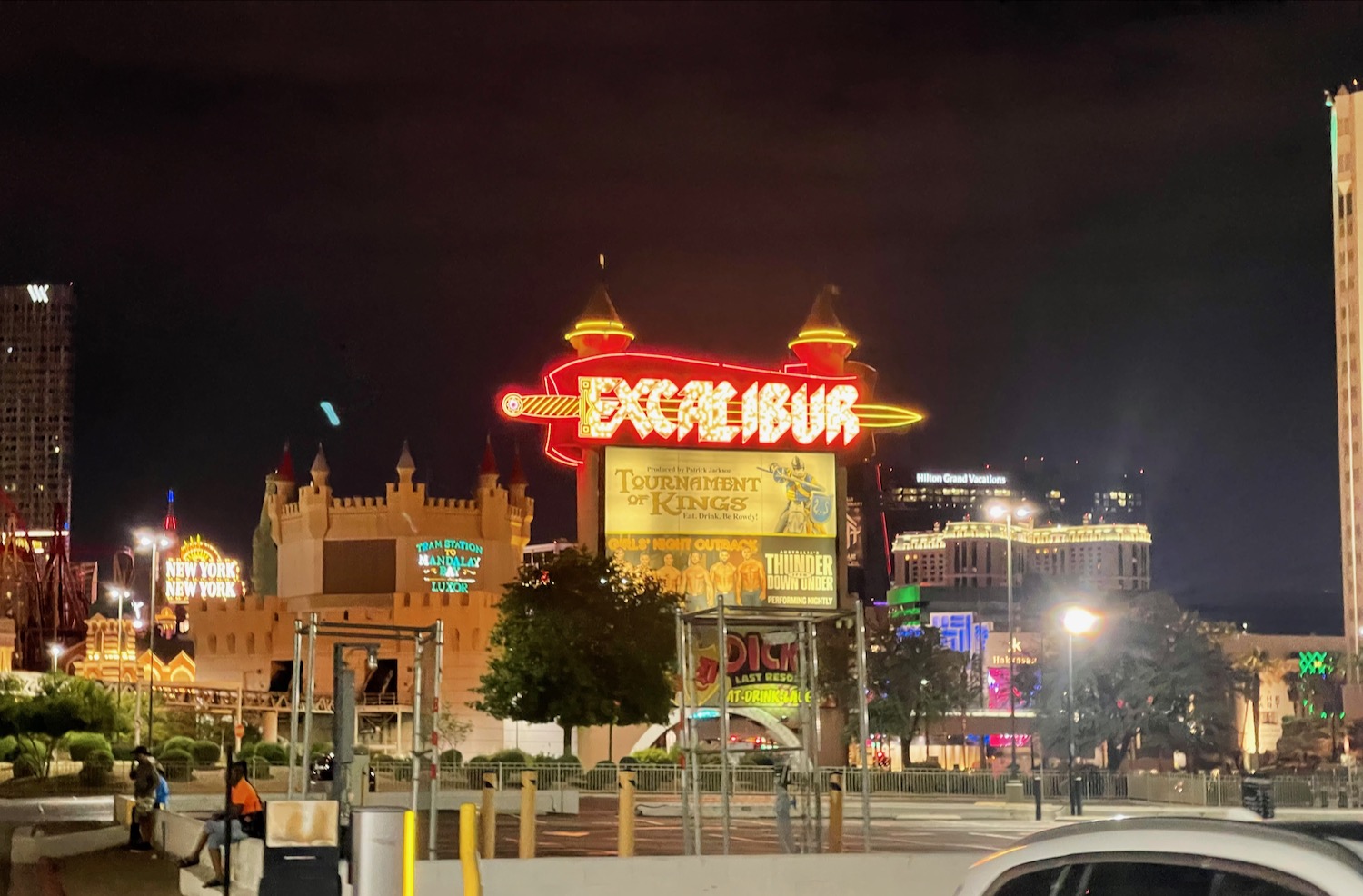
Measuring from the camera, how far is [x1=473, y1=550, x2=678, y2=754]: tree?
64188mm

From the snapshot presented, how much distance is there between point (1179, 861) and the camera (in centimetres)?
566

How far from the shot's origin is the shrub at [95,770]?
54656 millimetres

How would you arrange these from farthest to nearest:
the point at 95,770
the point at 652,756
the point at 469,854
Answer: the point at 652,756 < the point at 95,770 < the point at 469,854

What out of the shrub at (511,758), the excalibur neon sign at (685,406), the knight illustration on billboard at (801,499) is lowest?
the shrub at (511,758)

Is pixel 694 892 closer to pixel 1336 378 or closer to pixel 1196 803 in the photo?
pixel 1196 803

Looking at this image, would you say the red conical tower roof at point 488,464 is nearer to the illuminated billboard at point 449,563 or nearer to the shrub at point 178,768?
the illuminated billboard at point 449,563

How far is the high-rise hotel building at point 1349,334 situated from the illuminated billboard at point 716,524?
87.2 meters

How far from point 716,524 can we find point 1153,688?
789 inches

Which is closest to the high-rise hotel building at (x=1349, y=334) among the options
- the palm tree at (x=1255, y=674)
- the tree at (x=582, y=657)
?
the palm tree at (x=1255, y=674)

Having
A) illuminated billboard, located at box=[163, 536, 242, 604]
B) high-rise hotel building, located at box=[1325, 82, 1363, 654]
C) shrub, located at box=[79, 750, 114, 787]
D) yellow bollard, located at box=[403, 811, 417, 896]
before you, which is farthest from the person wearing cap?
high-rise hotel building, located at box=[1325, 82, 1363, 654]

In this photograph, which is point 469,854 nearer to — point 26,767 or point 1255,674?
point 26,767

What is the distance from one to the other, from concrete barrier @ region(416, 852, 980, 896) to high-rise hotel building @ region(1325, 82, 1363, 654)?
135 m

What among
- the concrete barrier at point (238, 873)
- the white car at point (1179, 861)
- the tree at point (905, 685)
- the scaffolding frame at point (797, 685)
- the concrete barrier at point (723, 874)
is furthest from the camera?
the tree at point (905, 685)

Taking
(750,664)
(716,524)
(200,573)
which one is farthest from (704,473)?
(200,573)
